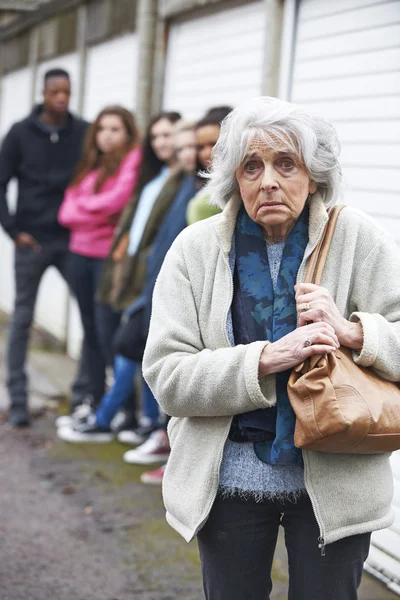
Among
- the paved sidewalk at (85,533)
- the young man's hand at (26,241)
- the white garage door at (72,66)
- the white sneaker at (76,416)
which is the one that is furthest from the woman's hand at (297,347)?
the white garage door at (72,66)

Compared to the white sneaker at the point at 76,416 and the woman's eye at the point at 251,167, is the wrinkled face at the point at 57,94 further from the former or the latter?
the woman's eye at the point at 251,167

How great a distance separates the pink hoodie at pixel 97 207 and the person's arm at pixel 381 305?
3693mm

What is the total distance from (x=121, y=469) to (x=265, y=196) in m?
3.54

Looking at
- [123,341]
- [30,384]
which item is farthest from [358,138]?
[30,384]

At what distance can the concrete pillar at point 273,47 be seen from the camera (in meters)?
5.64

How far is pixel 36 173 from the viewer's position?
22.2 ft

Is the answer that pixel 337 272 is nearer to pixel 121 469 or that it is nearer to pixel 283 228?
pixel 283 228

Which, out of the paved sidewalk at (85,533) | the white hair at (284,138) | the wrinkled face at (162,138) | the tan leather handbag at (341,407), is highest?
the wrinkled face at (162,138)

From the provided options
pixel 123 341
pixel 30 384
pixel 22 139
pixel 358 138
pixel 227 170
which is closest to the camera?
pixel 227 170

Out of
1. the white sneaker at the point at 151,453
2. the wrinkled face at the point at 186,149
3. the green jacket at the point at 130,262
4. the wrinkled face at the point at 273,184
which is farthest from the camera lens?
the white sneaker at the point at 151,453

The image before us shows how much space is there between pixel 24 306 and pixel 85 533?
2362 millimetres

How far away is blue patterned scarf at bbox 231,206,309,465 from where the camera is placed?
255 cm

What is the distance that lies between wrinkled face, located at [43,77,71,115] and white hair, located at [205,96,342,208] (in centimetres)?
412

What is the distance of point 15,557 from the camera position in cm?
451
